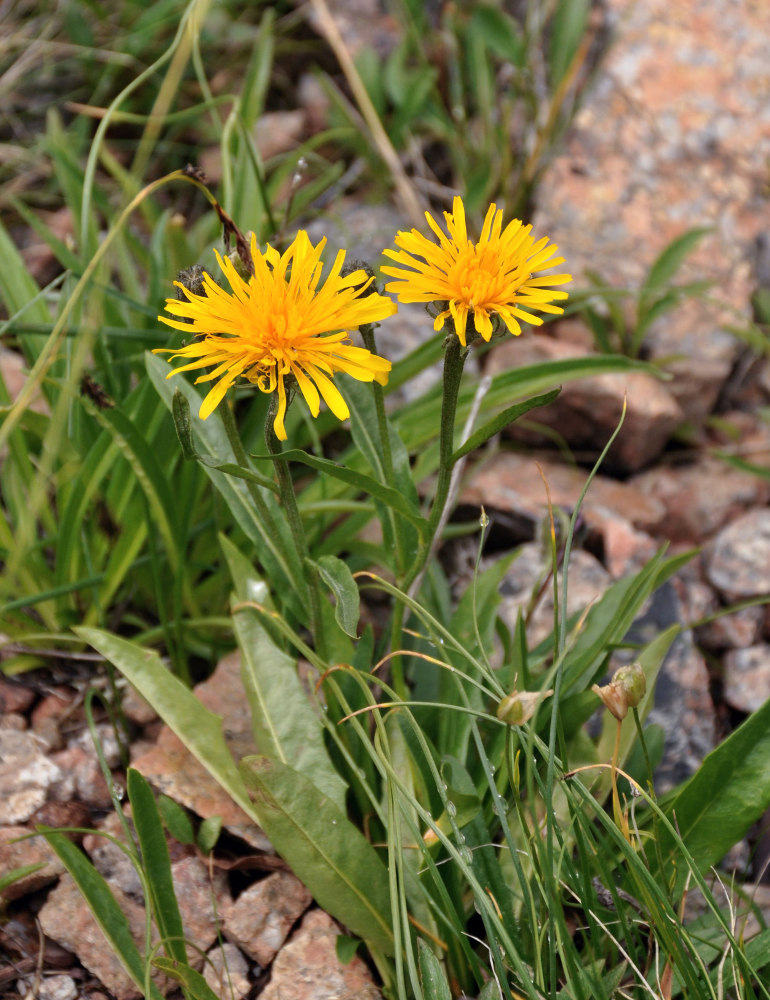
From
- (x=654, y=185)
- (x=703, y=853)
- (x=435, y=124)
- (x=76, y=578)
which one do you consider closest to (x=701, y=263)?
(x=654, y=185)

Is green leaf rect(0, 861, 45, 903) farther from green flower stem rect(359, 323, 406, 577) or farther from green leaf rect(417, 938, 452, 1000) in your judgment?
green flower stem rect(359, 323, 406, 577)

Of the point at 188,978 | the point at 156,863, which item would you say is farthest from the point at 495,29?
the point at 188,978

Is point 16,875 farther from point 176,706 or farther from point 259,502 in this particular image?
point 259,502

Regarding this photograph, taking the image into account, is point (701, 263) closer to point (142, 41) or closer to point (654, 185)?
point (654, 185)

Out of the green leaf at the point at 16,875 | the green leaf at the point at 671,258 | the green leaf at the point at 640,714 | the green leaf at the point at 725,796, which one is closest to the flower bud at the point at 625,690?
the green leaf at the point at 725,796

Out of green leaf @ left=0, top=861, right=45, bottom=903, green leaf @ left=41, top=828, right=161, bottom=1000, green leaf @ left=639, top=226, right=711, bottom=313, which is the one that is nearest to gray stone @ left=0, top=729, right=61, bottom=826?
green leaf @ left=0, top=861, right=45, bottom=903

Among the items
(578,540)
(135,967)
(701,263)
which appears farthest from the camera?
(701,263)
